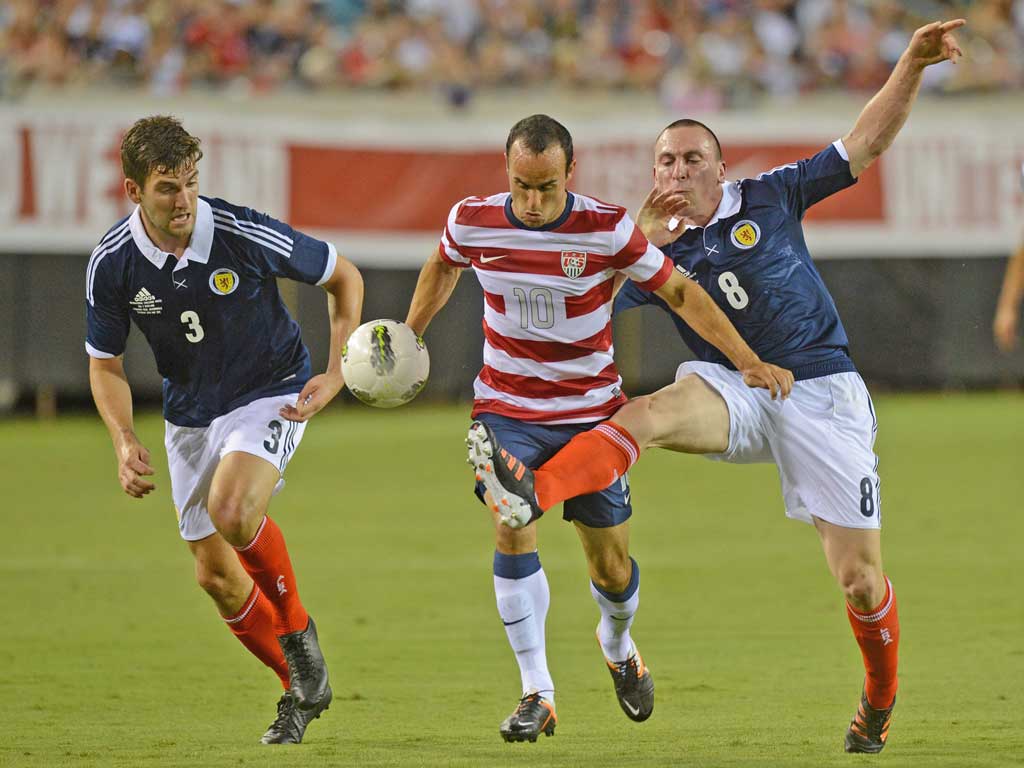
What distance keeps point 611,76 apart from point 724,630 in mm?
11142

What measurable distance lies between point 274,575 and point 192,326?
3.17 ft

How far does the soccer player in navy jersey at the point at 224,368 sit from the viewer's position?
5820 millimetres

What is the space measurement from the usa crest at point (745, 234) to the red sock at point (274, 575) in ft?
6.56

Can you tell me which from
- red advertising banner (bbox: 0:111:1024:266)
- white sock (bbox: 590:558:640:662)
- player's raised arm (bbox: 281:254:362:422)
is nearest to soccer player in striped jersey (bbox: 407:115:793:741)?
white sock (bbox: 590:558:640:662)

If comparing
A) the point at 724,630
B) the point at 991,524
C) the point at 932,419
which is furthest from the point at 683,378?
the point at 932,419

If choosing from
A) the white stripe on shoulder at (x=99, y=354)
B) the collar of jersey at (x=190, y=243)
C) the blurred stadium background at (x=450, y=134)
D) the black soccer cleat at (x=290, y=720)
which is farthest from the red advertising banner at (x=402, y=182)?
the black soccer cleat at (x=290, y=720)

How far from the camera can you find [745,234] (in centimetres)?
610

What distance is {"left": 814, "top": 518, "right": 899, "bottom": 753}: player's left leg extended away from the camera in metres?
5.73

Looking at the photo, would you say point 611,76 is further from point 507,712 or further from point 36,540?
point 507,712

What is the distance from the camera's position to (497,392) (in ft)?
19.8

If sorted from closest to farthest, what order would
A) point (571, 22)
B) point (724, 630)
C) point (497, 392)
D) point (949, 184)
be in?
point (497, 392), point (724, 630), point (949, 184), point (571, 22)

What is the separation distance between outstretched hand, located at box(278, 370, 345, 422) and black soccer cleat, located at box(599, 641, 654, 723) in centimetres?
153

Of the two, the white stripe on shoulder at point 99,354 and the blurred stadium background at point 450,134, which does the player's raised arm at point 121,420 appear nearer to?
the white stripe on shoulder at point 99,354

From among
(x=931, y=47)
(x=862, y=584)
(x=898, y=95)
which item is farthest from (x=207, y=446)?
(x=931, y=47)
